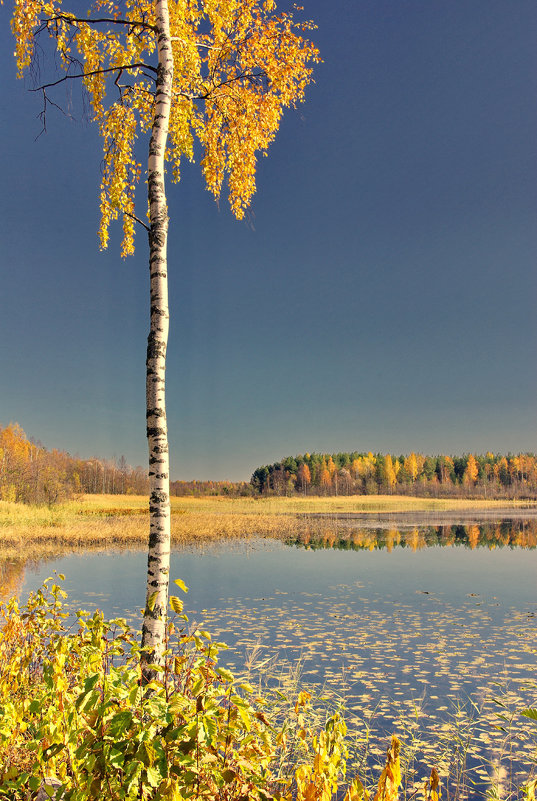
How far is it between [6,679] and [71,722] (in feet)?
8.62

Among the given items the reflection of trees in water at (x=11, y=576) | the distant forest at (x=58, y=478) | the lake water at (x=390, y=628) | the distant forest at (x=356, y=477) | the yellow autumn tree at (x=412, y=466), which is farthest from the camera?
the yellow autumn tree at (x=412, y=466)

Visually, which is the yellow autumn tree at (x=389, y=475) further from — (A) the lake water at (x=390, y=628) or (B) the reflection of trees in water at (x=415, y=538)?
(A) the lake water at (x=390, y=628)

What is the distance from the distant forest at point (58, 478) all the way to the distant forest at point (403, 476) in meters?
11.8

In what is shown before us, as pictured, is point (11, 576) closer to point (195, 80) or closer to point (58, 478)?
point (195, 80)

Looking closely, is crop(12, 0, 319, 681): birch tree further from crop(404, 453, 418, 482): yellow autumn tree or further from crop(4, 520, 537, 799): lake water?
Answer: crop(404, 453, 418, 482): yellow autumn tree

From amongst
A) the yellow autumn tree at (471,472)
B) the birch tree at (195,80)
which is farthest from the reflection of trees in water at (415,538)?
the yellow autumn tree at (471,472)

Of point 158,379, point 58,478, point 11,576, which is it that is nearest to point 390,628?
point 158,379

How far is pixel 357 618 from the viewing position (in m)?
10.6

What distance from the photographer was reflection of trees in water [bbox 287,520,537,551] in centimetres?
2380

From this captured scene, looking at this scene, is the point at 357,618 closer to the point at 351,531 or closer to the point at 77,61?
the point at 77,61

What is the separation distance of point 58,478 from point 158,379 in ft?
168

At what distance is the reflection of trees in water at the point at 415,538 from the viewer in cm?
2380

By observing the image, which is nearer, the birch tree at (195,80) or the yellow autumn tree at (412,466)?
the birch tree at (195,80)

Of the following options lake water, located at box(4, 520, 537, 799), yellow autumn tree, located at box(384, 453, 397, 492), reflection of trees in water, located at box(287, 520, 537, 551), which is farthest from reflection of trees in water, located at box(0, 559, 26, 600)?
yellow autumn tree, located at box(384, 453, 397, 492)
